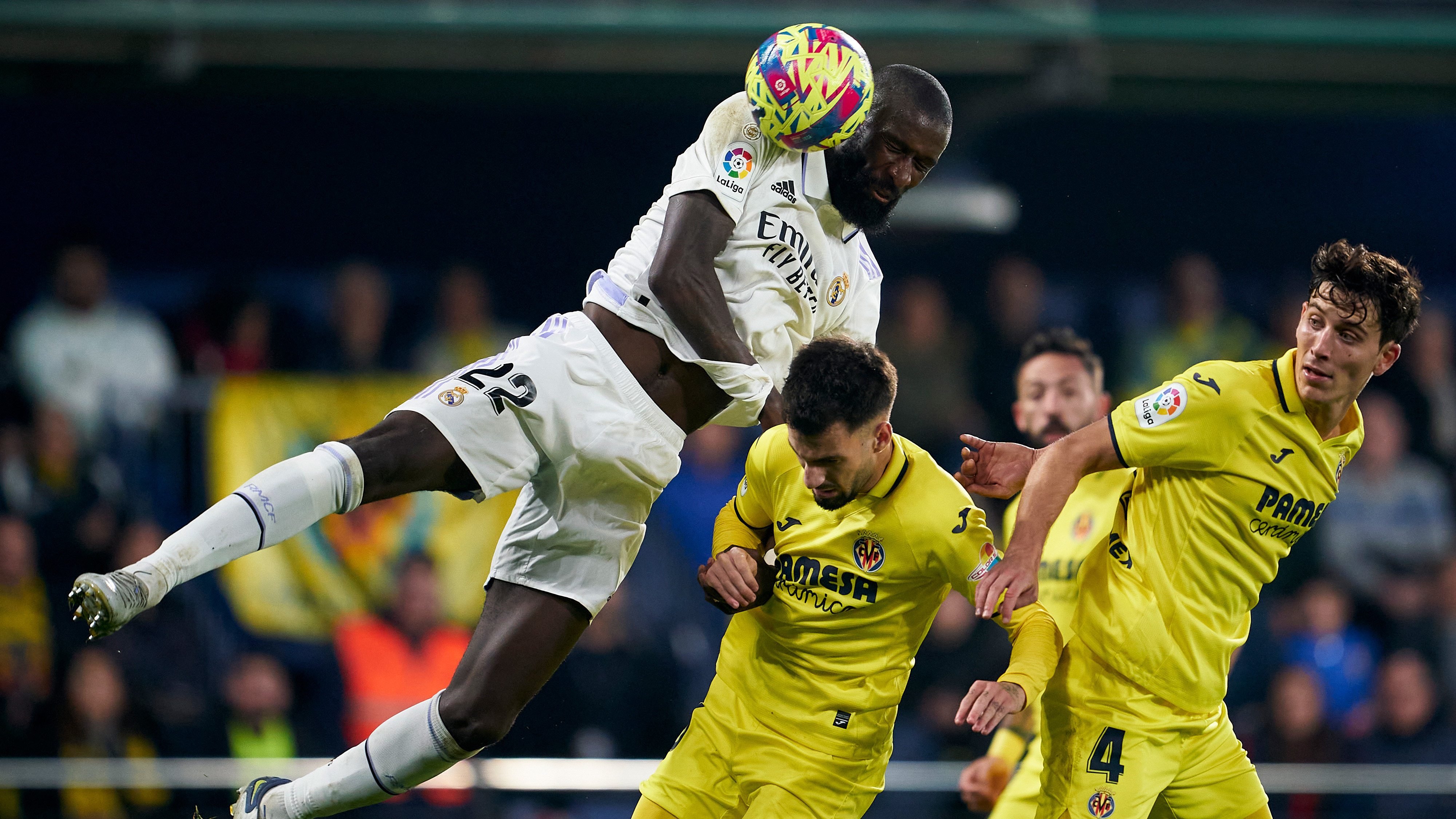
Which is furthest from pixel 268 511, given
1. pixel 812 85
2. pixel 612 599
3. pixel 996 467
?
pixel 612 599

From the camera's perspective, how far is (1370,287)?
359 centimetres

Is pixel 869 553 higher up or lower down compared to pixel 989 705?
higher up

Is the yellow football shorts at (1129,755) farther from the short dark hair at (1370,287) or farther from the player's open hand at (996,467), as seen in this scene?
the short dark hair at (1370,287)

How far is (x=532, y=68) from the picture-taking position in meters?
8.38

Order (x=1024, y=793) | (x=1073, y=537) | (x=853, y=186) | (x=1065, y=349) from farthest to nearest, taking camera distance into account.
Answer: (x=1065, y=349) → (x=1073, y=537) → (x=1024, y=793) → (x=853, y=186)

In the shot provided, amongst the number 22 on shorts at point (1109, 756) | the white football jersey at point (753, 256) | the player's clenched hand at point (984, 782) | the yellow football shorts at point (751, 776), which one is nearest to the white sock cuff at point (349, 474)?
the white football jersey at point (753, 256)

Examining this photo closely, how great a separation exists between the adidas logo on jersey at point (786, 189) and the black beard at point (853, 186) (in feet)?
0.47

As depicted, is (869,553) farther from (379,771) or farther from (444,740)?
(379,771)

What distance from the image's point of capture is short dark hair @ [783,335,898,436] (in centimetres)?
355

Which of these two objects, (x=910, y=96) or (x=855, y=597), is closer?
(x=855, y=597)

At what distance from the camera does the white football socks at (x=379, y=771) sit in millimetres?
3811

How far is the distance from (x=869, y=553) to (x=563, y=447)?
34.8 inches

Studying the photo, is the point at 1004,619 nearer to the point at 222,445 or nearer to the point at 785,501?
the point at 785,501

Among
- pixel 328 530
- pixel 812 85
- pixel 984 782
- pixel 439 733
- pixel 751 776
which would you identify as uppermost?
pixel 812 85
